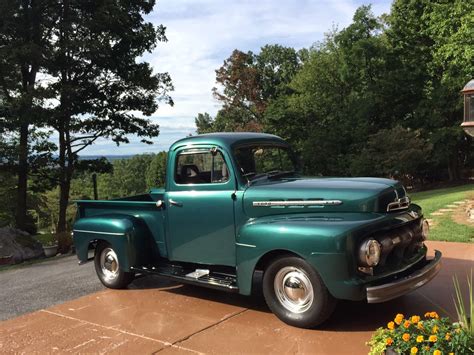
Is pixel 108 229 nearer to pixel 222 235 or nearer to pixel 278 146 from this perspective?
pixel 222 235

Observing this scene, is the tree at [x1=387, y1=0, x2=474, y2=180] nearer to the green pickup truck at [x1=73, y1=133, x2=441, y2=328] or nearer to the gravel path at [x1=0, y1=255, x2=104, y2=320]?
the green pickup truck at [x1=73, y1=133, x2=441, y2=328]

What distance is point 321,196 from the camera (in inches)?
175

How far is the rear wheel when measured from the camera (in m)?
6.02

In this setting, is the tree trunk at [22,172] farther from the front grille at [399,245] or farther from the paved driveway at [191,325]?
the front grille at [399,245]

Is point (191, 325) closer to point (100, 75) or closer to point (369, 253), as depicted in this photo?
point (369, 253)

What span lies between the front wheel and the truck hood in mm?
545

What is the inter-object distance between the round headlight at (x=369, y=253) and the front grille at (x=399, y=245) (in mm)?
139

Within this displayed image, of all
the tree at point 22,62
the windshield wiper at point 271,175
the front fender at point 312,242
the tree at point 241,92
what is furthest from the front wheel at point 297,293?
the tree at point 241,92

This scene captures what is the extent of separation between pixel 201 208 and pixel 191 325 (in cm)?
126

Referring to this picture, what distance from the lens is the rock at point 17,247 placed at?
1230cm

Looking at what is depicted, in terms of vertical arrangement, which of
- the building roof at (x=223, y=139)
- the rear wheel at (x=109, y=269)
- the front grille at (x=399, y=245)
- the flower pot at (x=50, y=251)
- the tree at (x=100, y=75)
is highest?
the tree at (x=100, y=75)

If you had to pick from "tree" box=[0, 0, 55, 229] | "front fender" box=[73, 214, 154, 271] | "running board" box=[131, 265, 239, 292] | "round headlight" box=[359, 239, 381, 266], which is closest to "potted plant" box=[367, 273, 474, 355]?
"round headlight" box=[359, 239, 381, 266]

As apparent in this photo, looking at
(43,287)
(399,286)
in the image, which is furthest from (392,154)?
(399,286)

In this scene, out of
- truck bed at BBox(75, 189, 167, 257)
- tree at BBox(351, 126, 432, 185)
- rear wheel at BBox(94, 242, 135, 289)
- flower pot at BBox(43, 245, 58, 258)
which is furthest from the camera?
tree at BBox(351, 126, 432, 185)
